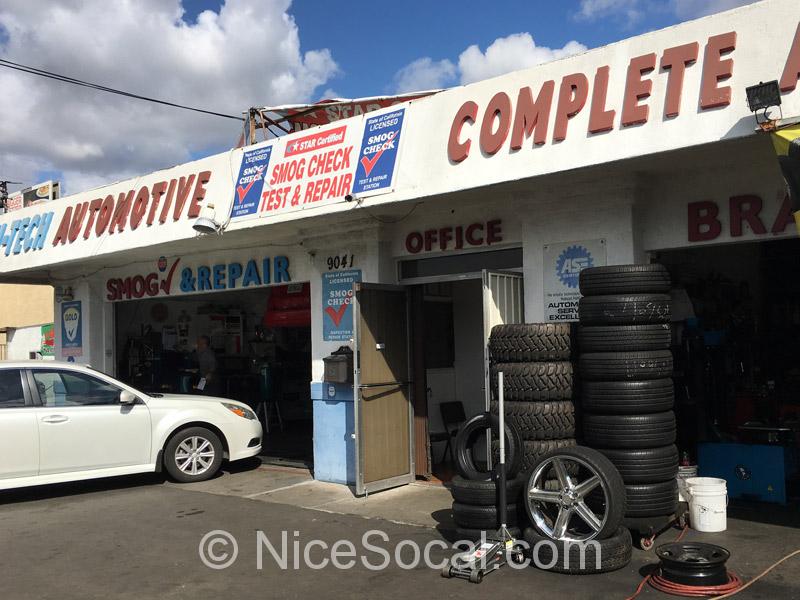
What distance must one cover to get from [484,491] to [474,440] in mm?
638

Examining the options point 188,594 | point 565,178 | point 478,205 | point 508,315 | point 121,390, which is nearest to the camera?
point 188,594

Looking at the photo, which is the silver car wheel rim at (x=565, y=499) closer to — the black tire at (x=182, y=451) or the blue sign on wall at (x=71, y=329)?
the black tire at (x=182, y=451)

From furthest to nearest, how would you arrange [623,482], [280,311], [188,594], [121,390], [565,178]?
[280,311] → [121,390] → [565,178] → [623,482] → [188,594]

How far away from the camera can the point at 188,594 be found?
5211 millimetres

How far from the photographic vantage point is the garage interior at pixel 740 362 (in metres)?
6.99

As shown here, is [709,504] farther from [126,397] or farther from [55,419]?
[55,419]

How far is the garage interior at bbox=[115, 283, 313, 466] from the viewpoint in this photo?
48.1 feet

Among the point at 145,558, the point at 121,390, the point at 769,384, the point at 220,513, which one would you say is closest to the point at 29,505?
the point at 121,390

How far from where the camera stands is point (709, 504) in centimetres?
612

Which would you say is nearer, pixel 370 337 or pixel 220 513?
pixel 220 513

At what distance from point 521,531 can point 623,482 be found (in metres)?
0.90

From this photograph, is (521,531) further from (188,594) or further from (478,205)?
(478,205)

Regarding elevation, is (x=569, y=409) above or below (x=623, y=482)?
above

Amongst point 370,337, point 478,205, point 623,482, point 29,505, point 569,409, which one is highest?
A: point 478,205
